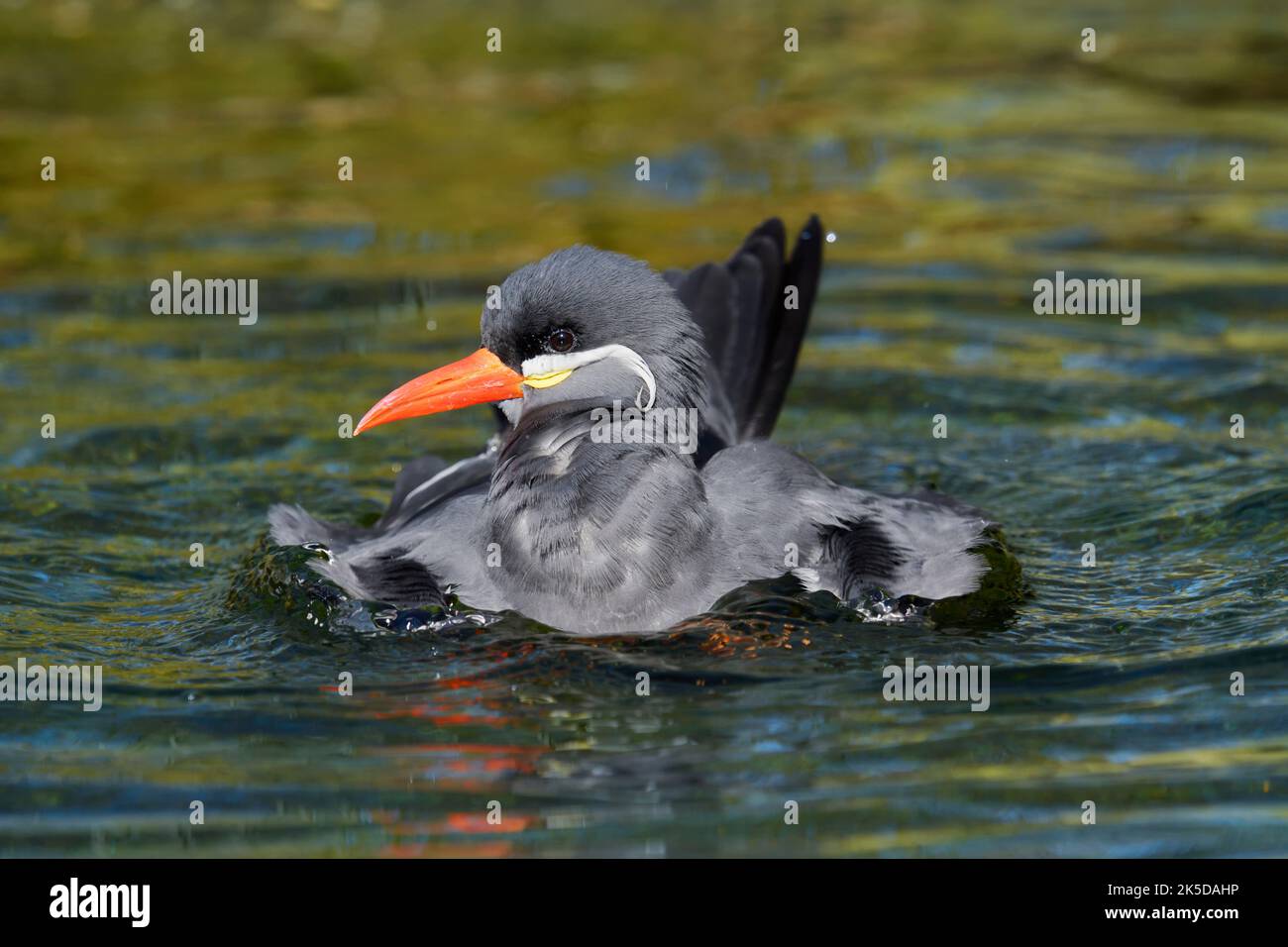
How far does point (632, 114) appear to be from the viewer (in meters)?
15.0

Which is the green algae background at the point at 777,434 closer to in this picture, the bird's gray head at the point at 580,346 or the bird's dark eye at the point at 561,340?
the bird's gray head at the point at 580,346

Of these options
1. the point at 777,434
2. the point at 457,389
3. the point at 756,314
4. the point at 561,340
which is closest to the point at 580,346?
the point at 561,340

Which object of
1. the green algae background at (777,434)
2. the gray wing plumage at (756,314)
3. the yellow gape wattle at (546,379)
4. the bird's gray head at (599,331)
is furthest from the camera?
the gray wing plumage at (756,314)

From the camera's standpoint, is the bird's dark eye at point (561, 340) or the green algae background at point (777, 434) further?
the bird's dark eye at point (561, 340)

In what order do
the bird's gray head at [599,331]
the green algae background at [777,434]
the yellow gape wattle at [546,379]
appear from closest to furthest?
1. the green algae background at [777,434]
2. the bird's gray head at [599,331]
3. the yellow gape wattle at [546,379]

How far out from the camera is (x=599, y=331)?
7.12 m

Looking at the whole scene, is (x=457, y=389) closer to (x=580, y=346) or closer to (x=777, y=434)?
(x=580, y=346)

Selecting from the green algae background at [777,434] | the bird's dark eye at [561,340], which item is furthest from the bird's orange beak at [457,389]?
the green algae background at [777,434]

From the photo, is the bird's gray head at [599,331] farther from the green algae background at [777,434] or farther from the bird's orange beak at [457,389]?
the green algae background at [777,434]

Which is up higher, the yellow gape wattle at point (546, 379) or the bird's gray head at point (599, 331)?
the bird's gray head at point (599, 331)

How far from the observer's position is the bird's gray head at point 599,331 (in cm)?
711

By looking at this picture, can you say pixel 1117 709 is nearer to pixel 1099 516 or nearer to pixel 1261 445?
pixel 1099 516

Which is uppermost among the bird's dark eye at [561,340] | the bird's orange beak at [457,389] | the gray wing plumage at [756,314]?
the gray wing plumage at [756,314]

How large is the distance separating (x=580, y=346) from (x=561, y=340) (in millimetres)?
79
